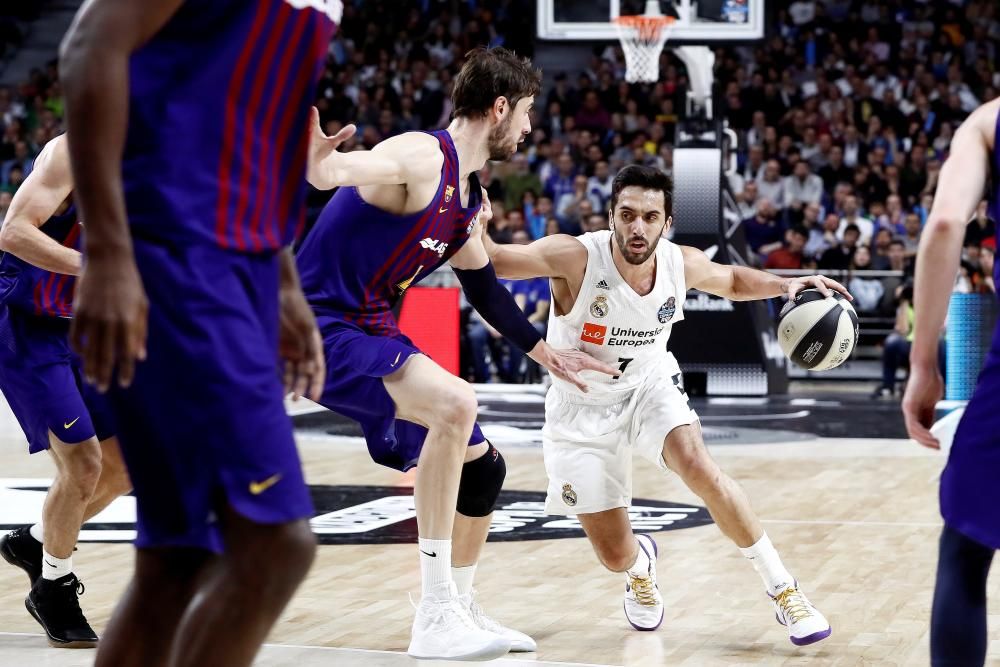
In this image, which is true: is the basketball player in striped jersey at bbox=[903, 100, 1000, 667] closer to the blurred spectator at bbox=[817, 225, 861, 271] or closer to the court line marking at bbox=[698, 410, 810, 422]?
the court line marking at bbox=[698, 410, 810, 422]

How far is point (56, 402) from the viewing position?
450 centimetres

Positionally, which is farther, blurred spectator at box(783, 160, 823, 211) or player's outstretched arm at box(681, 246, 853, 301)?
blurred spectator at box(783, 160, 823, 211)

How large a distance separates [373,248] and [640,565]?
4.92 ft

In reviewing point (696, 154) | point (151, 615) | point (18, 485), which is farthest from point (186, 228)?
point (696, 154)

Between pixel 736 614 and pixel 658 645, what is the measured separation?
0.58m

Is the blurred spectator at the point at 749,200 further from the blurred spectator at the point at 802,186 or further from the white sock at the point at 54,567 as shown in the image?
the white sock at the point at 54,567

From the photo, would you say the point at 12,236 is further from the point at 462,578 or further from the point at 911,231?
the point at 911,231

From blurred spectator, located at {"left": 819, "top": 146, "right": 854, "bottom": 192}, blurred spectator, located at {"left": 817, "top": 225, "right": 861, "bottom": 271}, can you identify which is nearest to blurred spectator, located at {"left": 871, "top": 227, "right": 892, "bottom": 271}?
blurred spectator, located at {"left": 817, "top": 225, "right": 861, "bottom": 271}

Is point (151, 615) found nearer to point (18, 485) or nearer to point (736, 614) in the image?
point (736, 614)

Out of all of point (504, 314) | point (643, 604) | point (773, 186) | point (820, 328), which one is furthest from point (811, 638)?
point (773, 186)

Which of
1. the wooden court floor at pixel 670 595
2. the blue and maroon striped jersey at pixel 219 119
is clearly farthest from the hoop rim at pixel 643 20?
the blue and maroon striped jersey at pixel 219 119

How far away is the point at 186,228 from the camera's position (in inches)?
86.4

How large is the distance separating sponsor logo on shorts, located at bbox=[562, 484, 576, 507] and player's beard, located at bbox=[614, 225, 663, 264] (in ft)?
2.86

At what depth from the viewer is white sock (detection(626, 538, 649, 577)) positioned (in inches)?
193
